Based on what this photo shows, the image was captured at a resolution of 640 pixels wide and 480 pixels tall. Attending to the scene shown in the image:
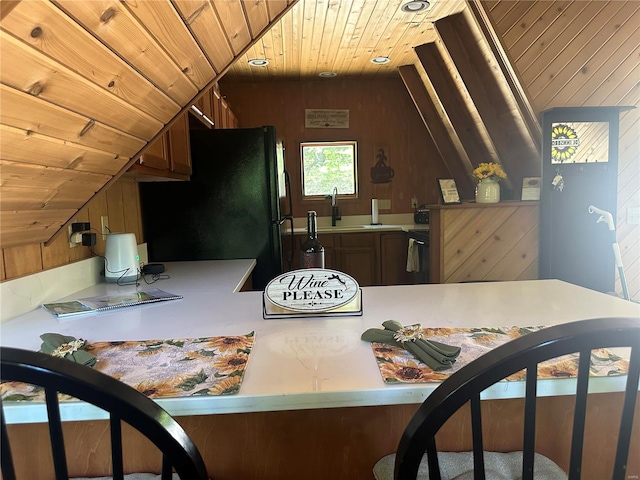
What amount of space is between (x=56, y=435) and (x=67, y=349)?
0.44m

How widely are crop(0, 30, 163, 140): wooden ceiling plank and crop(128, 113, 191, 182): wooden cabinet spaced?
437mm

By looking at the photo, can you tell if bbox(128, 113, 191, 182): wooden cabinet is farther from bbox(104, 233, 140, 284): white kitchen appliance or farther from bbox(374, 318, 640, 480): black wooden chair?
bbox(374, 318, 640, 480): black wooden chair

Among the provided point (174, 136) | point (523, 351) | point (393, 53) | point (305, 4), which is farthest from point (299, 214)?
point (523, 351)

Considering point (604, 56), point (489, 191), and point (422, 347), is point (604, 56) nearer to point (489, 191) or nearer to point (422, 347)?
point (489, 191)

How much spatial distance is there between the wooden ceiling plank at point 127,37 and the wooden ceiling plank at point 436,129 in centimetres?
358

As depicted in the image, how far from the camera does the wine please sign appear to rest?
120cm

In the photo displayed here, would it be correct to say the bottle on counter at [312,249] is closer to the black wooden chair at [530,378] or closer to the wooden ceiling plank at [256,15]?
the wooden ceiling plank at [256,15]

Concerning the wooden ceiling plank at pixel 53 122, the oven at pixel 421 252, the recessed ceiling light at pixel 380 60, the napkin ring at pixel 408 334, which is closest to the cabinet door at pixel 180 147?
the wooden ceiling plank at pixel 53 122

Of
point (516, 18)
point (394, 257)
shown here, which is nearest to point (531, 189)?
point (516, 18)

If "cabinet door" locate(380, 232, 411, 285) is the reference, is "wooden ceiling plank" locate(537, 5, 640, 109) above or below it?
above

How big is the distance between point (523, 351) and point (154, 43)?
111 cm

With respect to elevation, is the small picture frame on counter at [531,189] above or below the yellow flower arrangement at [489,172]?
below

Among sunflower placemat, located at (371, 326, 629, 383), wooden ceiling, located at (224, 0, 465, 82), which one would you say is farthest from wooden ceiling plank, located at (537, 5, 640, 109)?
sunflower placemat, located at (371, 326, 629, 383)

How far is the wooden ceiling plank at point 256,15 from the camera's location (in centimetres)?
138
